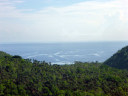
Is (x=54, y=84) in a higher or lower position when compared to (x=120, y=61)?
lower

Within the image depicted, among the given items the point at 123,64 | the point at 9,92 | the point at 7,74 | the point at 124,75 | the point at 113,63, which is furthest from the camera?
the point at 113,63

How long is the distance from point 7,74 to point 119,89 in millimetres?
23133

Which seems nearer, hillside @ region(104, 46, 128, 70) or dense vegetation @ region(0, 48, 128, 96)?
dense vegetation @ region(0, 48, 128, 96)

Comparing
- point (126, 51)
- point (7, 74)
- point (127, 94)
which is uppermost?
point (126, 51)

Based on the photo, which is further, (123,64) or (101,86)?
(123,64)

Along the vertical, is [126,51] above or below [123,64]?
above

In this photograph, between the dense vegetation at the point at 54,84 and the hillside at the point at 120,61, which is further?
the hillside at the point at 120,61

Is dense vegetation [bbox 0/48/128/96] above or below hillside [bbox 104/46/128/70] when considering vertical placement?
below

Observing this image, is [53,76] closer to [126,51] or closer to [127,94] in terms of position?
[127,94]

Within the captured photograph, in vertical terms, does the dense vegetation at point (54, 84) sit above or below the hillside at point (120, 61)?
below

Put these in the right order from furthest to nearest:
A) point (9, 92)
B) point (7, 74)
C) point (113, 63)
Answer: point (113, 63) < point (7, 74) < point (9, 92)

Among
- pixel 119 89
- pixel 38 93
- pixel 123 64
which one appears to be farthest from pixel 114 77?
pixel 123 64

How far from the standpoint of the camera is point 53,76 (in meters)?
39.7

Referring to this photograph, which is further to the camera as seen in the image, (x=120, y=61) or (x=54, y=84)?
(x=120, y=61)
